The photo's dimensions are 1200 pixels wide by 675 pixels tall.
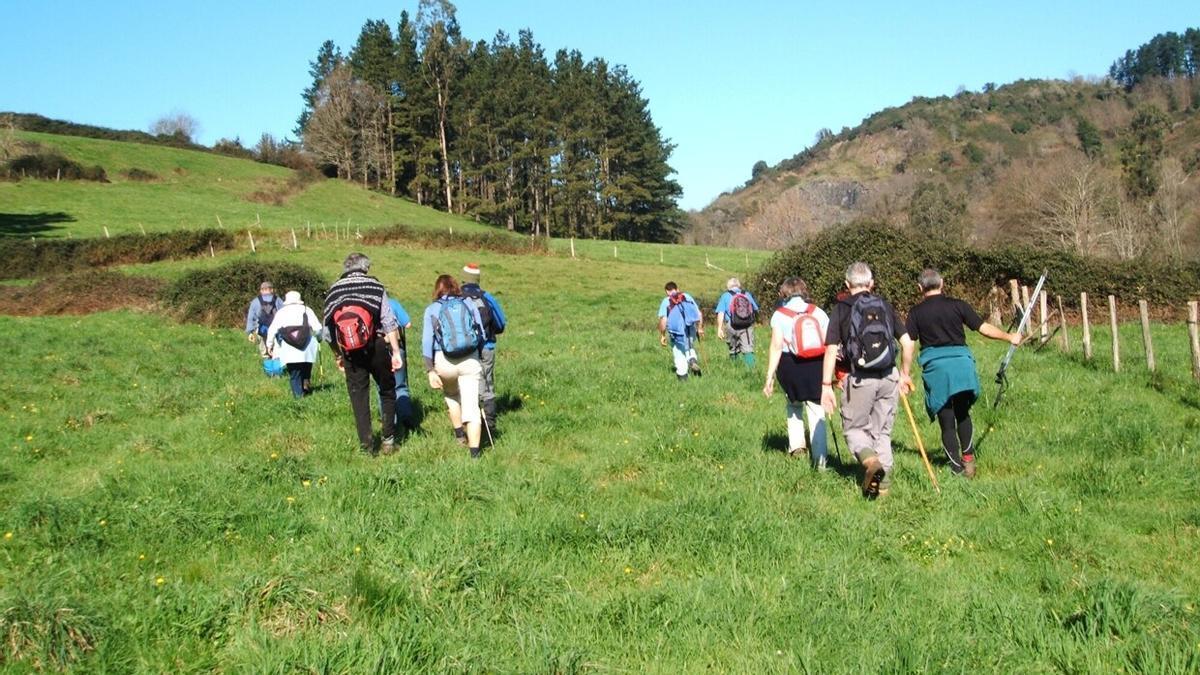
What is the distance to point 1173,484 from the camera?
23.9 feet

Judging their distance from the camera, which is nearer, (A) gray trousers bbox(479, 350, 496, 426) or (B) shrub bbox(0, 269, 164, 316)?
(A) gray trousers bbox(479, 350, 496, 426)

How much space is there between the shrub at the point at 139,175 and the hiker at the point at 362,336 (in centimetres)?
6875

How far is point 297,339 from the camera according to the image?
12594 mm

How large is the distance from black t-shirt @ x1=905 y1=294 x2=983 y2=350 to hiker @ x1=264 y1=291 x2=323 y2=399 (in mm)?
8163

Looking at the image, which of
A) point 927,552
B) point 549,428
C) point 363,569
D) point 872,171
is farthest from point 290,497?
point 872,171

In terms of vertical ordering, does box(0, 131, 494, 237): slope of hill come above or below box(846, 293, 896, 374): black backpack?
above

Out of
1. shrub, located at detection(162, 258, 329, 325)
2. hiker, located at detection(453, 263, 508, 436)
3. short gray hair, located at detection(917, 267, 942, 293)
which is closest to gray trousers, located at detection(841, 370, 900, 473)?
short gray hair, located at detection(917, 267, 942, 293)

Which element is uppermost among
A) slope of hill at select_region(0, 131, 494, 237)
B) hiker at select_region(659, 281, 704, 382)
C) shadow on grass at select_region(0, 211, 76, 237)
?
slope of hill at select_region(0, 131, 494, 237)

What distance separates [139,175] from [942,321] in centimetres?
7334

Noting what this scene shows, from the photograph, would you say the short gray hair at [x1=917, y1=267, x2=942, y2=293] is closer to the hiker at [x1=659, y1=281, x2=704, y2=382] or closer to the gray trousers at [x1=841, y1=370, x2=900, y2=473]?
the gray trousers at [x1=841, y1=370, x2=900, y2=473]

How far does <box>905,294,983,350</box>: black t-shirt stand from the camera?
Result: 8.51 m

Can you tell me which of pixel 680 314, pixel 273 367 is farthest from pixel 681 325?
pixel 273 367

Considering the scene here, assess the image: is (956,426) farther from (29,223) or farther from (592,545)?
(29,223)

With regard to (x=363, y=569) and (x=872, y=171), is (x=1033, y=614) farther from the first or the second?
(x=872, y=171)
